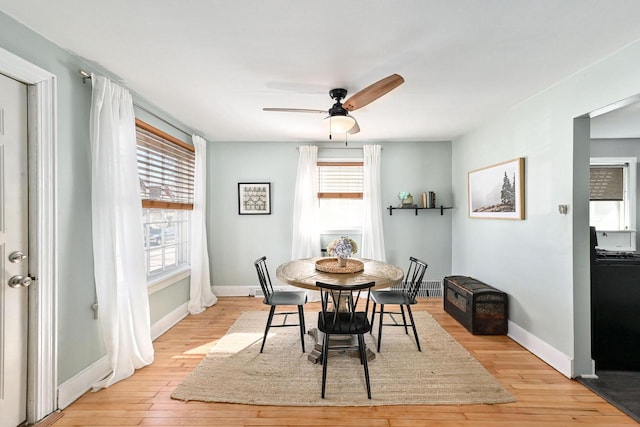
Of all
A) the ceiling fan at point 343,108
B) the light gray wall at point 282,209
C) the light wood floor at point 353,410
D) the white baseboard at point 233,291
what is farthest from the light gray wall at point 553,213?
the white baseboard at point 233,291

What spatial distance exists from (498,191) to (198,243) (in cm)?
372

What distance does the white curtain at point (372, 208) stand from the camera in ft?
13.7

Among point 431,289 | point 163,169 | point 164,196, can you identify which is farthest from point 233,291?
point 431,289

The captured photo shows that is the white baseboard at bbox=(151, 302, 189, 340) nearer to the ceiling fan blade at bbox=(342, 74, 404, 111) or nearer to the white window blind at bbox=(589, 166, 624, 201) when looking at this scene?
the ceiling fan blade at bbox=(342, 74, 404, 111)

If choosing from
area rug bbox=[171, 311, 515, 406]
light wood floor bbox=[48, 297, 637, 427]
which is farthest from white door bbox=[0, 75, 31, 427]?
area rug bbox=[171, 311, 515, 406]

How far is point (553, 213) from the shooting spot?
245 cm

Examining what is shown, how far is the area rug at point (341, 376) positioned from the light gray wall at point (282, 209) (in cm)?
157

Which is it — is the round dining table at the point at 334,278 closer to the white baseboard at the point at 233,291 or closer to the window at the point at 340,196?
the window at the point at 340,196

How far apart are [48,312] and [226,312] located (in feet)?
6.73

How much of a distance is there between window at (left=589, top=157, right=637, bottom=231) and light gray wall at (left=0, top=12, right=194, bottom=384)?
5.67m

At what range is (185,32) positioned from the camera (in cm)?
171

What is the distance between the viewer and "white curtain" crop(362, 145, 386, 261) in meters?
4.18

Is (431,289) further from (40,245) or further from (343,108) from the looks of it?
(40,245)

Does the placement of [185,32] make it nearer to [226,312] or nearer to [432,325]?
[226,312]
